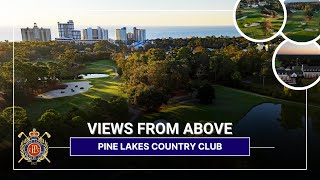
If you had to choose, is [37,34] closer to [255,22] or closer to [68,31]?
[68,31]

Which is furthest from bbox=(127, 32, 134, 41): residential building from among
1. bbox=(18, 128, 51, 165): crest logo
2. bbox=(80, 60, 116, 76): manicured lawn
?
bbox=(18, 128, 51, 165): crest logo

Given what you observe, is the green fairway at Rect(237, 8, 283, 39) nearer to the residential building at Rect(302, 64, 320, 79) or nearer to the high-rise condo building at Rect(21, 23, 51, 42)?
the residential building at Rect(302, 64, 320, 79)

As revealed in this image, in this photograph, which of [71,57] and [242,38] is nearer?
[242,38]

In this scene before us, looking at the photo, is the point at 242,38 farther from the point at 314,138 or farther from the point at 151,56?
the point at 314,138

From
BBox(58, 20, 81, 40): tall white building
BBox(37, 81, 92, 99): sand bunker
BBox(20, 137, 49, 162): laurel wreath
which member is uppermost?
BBox(58, 20, 81, 40): tall white building

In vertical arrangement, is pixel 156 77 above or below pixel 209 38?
below

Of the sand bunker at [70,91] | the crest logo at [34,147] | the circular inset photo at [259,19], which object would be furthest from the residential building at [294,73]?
the crest logo at [34,147]

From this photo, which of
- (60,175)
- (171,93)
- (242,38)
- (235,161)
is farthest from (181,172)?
(242,38)
